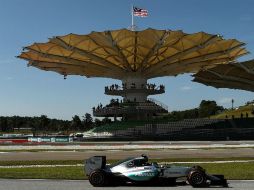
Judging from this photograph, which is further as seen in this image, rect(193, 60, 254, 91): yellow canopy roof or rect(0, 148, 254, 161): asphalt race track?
rect(193, 60, 254, 91): yellow canopy roof

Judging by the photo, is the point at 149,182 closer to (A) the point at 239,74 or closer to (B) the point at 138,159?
(B) the point at 138,159

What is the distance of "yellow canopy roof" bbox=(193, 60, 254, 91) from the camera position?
91.3m

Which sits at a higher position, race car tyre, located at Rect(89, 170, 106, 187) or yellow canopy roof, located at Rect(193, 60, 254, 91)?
yellow canopy roof, located at Rect(193, 60, 254, 91)

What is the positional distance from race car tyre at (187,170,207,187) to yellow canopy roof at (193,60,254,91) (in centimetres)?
7511

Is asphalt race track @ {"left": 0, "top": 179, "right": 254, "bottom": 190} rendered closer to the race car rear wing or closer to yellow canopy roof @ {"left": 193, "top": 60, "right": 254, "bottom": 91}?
the race car rear wing

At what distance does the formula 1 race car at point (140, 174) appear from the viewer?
17.8 metres

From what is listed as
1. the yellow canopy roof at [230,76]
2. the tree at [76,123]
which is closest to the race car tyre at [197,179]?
the yellow canopy roof at [230,76]

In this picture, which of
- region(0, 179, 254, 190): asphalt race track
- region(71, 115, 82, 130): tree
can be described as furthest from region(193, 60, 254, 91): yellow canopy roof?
region(71, 115, 82, 130): tree

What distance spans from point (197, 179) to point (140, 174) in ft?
7.81

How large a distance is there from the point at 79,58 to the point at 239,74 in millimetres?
35183

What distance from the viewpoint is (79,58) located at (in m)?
94.2

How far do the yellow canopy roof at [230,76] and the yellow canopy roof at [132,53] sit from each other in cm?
174

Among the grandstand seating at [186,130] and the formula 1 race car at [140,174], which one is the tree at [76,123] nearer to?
the grandstand seating at [186,130]

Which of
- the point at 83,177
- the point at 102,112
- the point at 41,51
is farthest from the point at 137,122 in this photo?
the point at 83,177
